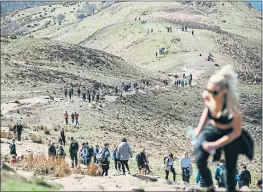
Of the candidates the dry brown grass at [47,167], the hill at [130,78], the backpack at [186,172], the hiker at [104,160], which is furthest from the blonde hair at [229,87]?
the backpack at [186,172]

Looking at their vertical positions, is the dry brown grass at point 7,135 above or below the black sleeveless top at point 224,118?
below

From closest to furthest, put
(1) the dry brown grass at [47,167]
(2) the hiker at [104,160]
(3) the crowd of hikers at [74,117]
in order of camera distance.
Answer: (1) the dry brown grass at [47,167], (2) the hiker at [104,160], (3) the crowd of hikers at [74,117]

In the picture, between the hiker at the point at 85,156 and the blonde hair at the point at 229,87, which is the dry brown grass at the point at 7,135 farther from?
the blonde hair at the point at 229,87

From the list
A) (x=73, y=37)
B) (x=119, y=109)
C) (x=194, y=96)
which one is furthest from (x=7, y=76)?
(x=73, y=37)

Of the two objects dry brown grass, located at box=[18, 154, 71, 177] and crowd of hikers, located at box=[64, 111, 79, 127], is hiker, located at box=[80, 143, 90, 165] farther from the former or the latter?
crowd of hikers, located at box=[64, 111, 79, 127]

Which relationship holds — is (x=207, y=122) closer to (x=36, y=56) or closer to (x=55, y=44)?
(x=36, y=56)

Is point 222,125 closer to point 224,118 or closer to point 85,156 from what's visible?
point 224,118

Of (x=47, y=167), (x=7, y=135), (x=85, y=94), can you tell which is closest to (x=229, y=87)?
(x=47, y=167)

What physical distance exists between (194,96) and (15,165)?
47932 millimetres

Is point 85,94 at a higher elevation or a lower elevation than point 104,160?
higher

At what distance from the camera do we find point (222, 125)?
8727 mm

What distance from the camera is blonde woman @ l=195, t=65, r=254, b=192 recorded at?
8562 millimetres

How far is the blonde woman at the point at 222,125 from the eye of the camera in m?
8.56

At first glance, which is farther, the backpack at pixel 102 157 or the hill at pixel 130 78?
the hill at pixel 130 78
